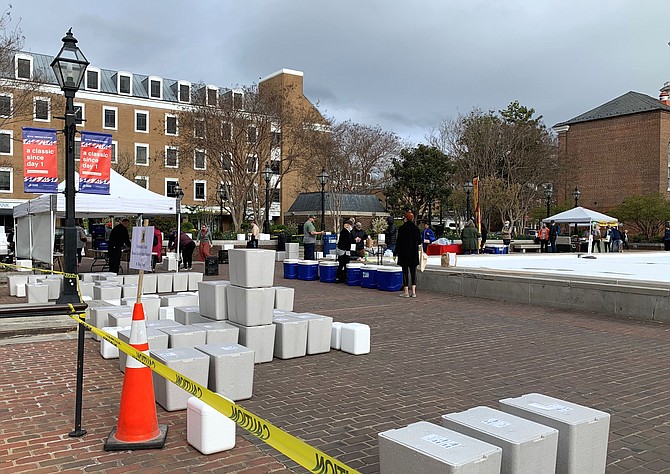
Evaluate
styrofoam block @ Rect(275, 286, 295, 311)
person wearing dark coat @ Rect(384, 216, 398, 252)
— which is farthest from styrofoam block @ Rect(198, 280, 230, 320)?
person wearing dark coat @ Rect(384, 216, 398, 252)

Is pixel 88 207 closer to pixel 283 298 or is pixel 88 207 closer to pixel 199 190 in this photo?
pixel 283 298

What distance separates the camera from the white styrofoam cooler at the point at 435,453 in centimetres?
285

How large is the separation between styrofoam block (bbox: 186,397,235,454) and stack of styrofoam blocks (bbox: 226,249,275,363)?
2620 millimetres

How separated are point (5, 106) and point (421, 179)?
112 ft

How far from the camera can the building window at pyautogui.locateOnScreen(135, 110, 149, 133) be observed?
57531 millimetres

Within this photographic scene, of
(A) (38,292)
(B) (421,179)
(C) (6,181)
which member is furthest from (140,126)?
(A) (38,292)

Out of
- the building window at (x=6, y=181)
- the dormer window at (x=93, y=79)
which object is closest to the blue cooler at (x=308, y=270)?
the building window at (x=6, y=181)

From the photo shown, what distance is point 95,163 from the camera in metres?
12.1

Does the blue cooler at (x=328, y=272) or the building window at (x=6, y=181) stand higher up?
the building window at (x=6, y=181)

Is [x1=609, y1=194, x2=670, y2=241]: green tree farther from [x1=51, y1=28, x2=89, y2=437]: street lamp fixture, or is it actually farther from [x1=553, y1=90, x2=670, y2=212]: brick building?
[x1=51, y1=28, x2=89, y2=437]: street lamp fixture

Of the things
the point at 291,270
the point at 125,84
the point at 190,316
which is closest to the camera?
the point at 190,316

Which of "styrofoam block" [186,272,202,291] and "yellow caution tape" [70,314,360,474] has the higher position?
"yellow caution tape" [70,314,360,474]

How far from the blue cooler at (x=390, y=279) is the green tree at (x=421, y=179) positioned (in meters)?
32.5

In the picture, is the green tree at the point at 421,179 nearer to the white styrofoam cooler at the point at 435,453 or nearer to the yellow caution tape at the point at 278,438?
the white styrofoam cooler at the point at 435,453
